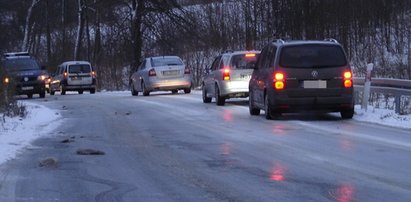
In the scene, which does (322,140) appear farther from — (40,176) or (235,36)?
(235,36)

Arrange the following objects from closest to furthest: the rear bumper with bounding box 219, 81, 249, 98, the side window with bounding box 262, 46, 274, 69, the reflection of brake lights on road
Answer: the reflection of brake lights on road, the side window with bounding box 262, 46, 274, 69, the rear bumper with bounding box 219, 81, 249, 98

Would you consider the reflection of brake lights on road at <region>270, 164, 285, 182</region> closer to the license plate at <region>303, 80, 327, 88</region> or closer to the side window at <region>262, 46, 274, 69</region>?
the license plate at <region>303, 80, 327, 88</region>

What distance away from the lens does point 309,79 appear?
1472 centimetres

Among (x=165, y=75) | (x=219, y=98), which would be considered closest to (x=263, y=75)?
(x=219, y=98)

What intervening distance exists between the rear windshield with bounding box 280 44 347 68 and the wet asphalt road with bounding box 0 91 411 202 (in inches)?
49.0

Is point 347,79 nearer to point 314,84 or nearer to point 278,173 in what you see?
point 314,84

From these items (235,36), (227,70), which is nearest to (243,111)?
(227,70)

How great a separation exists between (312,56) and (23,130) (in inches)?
244

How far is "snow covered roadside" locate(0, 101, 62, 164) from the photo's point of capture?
10938 millimetres

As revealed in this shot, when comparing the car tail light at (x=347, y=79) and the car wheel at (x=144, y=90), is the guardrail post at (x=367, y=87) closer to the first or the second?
the car tail light at (x=347, y=79)

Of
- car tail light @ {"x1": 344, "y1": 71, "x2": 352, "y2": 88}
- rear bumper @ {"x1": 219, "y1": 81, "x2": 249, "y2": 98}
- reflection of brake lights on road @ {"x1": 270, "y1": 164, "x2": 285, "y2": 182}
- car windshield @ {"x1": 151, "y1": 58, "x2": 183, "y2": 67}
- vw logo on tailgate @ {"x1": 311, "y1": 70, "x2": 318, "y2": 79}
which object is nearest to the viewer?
reflection of brake lights on road @ {"x1": 270, "y1": 164, "x2": 285, "y2": 182}

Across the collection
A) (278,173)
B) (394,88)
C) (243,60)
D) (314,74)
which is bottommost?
(278,173)

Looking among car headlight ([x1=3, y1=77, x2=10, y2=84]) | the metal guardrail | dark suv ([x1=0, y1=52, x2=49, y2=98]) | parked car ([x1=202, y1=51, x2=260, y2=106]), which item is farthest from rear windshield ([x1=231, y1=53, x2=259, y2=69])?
dark suv ([x1=0, y1=52, x2=49, y2=98])

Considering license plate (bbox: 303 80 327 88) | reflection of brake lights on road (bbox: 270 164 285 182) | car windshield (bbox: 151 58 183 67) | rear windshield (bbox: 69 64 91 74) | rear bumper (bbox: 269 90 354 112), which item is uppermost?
car windshield (bbox: 151 58 183 67)
